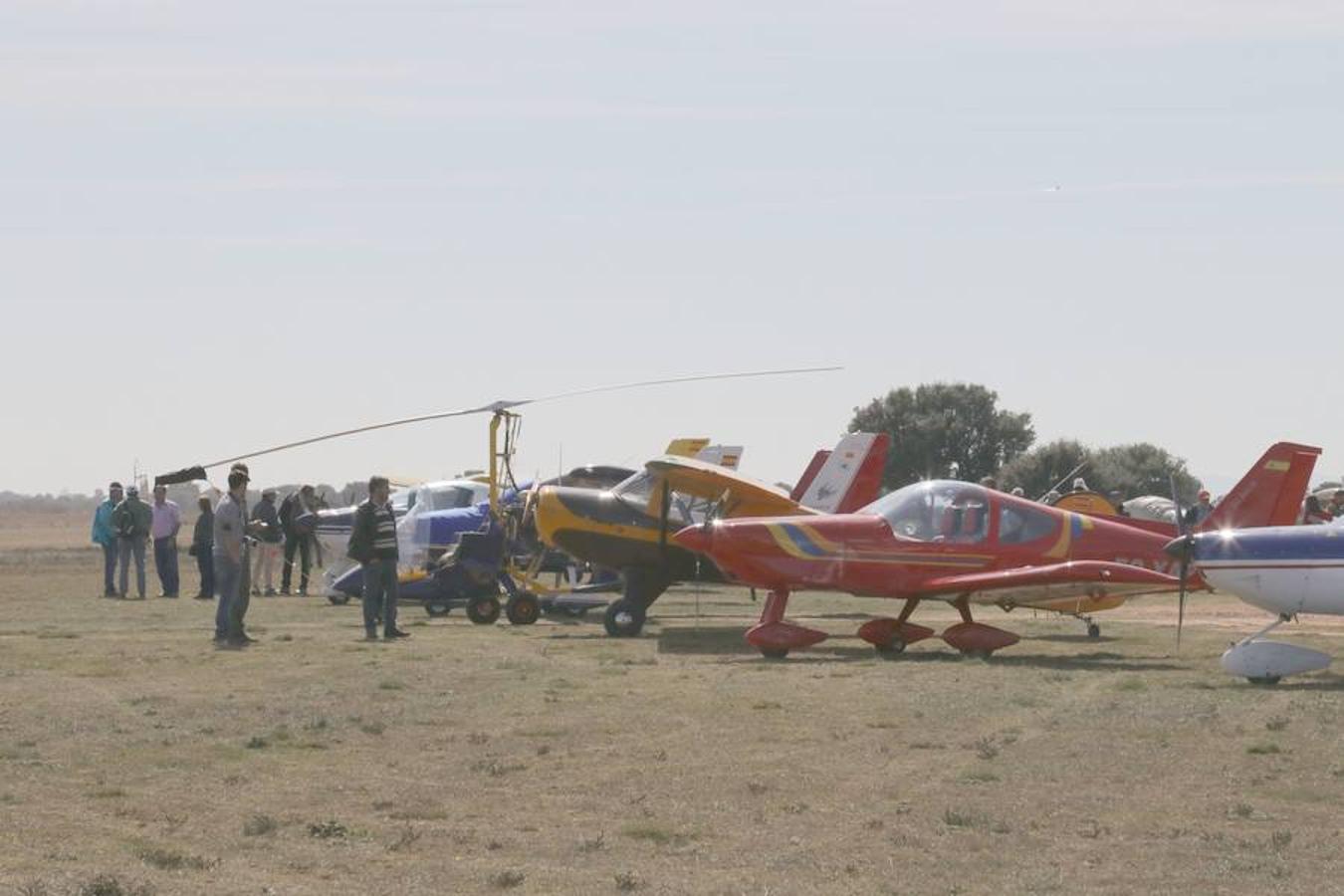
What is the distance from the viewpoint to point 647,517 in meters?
23.3

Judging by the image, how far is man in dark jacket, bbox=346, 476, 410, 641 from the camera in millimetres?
21406

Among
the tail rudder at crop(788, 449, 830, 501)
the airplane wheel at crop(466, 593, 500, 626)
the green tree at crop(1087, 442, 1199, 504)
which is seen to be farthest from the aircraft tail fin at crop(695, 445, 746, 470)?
the green tree at crop(1087, 442, 1199, 504)

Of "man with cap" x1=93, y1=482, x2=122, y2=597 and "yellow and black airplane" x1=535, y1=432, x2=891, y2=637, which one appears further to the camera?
"man with cap" x1=93, y1=482, x2=122, y2=597

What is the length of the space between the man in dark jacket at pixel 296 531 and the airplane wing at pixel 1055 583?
1572cm

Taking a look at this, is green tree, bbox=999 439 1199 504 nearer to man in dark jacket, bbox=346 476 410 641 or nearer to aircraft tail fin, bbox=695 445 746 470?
aircraft tail fin, bbox=695 445 746 470

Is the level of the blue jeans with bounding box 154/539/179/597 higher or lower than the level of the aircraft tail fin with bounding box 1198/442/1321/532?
lower

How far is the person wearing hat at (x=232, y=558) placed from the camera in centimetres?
2023

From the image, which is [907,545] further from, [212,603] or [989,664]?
[212,603]

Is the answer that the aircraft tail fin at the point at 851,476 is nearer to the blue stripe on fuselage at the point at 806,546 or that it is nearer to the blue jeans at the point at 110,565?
the blue stripe on fuselage at the point at 806,546

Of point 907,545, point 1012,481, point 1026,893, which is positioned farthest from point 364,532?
point 1012,481

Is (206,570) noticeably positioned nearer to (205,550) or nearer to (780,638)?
(205,550)

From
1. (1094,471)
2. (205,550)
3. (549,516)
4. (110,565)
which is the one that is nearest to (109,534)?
(110,565)

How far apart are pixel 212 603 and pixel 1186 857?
22.6 metres

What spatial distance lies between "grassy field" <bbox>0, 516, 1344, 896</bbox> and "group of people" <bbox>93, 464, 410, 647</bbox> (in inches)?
62.1
